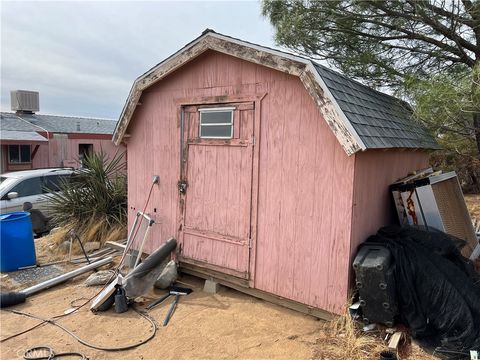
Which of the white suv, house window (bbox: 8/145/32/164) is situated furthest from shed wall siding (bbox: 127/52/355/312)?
house window (bbox: 8/145/32/164)

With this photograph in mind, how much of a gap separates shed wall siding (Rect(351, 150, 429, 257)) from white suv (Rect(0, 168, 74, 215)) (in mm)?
7541

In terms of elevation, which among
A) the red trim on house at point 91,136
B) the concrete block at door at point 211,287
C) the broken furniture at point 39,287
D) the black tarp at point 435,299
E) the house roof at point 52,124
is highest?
the house roof at point 52,124

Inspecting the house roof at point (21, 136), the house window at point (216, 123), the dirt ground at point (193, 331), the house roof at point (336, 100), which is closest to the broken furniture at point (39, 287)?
the dirt ground at point (193, 331)

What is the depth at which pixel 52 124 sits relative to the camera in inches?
808

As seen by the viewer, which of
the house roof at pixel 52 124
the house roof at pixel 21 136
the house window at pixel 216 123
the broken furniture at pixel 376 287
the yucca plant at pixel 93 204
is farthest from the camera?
the house roof at pixel 52 124

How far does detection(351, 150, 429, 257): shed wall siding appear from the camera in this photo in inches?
158

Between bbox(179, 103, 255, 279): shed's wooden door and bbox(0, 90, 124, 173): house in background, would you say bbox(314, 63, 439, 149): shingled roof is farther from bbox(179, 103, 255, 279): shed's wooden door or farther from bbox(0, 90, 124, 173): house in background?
bbox(0, 90, 124, 173): house in background

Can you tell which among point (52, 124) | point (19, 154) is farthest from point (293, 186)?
point (52, 124)

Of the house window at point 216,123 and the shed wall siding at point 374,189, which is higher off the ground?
the house window at point 216,123

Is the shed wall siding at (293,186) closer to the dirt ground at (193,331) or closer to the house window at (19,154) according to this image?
the dirt ground at (193,331)

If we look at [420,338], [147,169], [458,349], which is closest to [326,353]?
[420,338]

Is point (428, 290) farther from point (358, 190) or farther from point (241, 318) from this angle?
point (241, 318)

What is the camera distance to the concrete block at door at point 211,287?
5180mm

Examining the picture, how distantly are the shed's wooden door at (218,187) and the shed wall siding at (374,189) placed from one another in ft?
4.53
